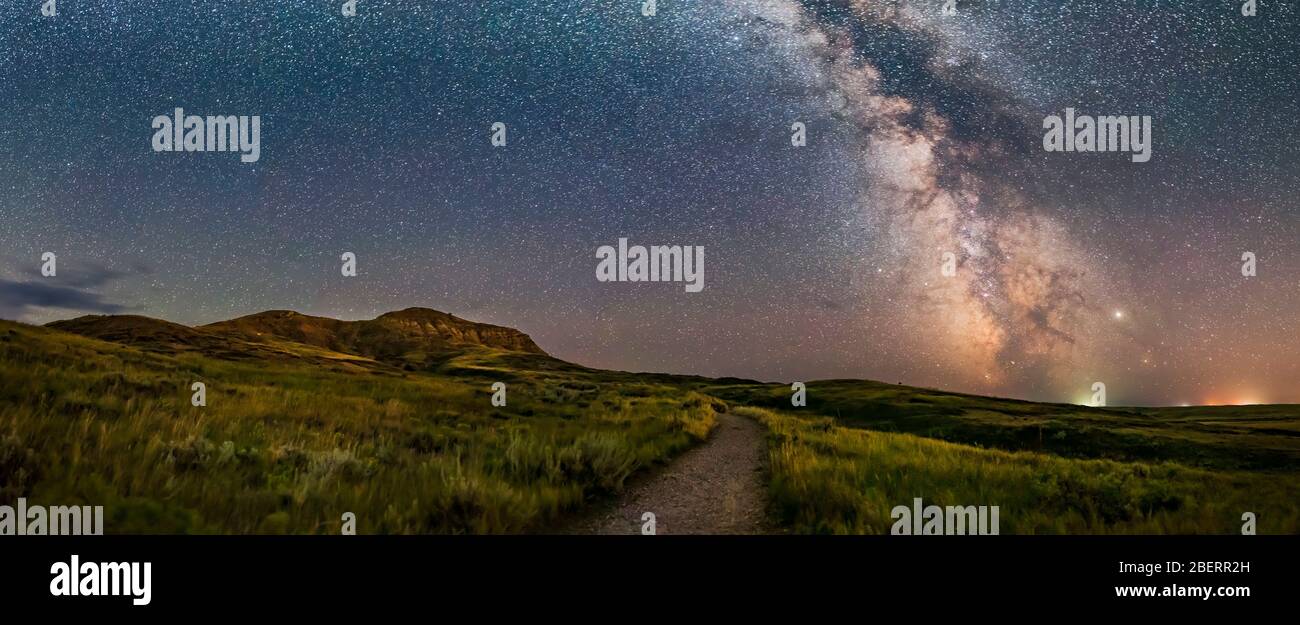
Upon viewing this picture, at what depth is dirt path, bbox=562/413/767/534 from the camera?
5855 mm

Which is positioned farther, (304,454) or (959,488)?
(959,488)

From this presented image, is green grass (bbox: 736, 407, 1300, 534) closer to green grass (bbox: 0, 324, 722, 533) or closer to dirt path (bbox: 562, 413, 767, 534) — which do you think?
dirt path (bbox: 562, 413, 767, 534)

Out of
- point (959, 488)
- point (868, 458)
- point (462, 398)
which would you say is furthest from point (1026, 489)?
point (462, 398)

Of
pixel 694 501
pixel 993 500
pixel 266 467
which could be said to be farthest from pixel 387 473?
pixel 993 500

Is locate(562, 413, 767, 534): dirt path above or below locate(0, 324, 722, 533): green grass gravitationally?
below

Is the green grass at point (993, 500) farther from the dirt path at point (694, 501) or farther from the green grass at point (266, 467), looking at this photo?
the green grass at point (266, 467)

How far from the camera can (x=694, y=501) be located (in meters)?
7.22

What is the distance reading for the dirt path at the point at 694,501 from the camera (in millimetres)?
5855

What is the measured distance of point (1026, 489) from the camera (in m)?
7.87

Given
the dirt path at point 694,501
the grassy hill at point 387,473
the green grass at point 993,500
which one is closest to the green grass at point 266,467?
the grassy hill at point 387,473

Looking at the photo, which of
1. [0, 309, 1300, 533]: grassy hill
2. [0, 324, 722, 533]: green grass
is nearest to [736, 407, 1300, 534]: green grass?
[0, 309, 1300, 533]: grassy hill
